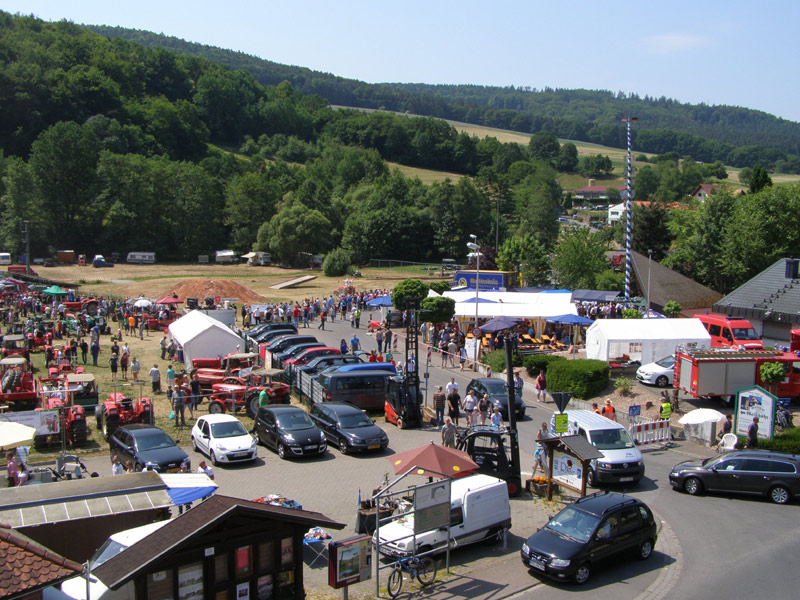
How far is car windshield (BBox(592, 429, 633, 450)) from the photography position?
17.3m

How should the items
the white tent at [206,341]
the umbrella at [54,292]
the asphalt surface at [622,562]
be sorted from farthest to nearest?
the umbrella at [54,292] < the white tent at [206,341] < the asphalt surface at [622,562]

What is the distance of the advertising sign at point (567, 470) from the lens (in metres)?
16.2

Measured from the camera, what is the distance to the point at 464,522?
12781mm

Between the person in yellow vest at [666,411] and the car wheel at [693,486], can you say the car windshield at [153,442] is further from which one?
the person in yellow vest at [666,411]

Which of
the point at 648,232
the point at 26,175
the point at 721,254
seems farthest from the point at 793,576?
the point at 26,175

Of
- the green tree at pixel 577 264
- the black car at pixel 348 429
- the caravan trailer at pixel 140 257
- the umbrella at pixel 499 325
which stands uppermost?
the green tree at pixel 577 264

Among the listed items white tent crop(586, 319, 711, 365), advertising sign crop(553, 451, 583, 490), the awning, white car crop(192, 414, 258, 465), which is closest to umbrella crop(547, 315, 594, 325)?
white tent crop(586, 319, 711, 365)

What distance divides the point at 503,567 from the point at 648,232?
53.9 m

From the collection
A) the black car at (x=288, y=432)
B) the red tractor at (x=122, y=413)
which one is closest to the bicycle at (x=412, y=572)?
the black car at (x=288, y=432)

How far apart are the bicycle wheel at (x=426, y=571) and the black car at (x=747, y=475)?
303 inches

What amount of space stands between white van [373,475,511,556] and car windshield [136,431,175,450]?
6.86m

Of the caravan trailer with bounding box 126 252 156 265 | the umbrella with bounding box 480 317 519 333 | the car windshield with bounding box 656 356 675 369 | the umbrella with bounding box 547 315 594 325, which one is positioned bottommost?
the car windshield with bounding box 656 356 675 369

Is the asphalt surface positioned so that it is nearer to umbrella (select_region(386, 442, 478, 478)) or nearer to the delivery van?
umbrella (select_region(386, 442, 478, 478))

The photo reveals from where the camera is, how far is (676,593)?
11539mm
